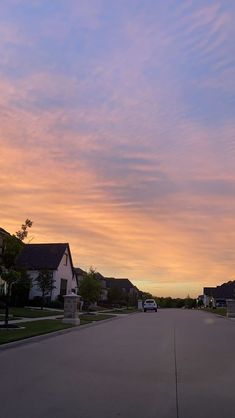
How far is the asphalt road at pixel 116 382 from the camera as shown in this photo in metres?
7.71

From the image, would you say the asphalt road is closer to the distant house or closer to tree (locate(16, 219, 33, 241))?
tree (locate(16, 219, 33, 241))

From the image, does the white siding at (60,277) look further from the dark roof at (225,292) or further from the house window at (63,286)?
the dark roof at (225,292)

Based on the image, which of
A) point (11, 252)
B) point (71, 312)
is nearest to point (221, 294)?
point (71, 312)

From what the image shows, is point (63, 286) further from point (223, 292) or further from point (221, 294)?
point (223, 292)

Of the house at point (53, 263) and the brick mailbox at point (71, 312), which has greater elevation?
the house at point (53, 263)

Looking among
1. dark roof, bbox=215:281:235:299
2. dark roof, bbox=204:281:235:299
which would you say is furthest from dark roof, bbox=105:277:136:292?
dark roof, bbox=215:281:235:299

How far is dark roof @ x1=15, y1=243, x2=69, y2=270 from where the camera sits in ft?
194

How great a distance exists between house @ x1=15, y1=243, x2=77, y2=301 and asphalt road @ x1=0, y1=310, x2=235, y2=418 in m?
41.5

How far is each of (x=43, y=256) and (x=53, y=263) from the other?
8.55 ft

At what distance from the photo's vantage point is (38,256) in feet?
203

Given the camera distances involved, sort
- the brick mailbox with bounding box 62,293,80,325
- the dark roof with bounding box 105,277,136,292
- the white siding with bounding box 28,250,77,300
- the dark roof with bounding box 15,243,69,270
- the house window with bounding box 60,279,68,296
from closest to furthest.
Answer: the brick mailbox with bounding box 62,293,80,325 < the white siding with bounding box 28,250,77,300 < the dark roof with bounding box 15,243,69,270 < the house window with bounding box 60,279,68,296 < the dark roof with bounding box 105,277,136,292

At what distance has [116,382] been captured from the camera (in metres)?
10.0

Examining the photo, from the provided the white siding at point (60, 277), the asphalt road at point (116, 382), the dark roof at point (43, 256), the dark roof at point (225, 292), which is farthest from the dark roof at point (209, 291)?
the asphalt road at point (116, 382)

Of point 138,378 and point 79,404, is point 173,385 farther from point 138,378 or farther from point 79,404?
point 79,404
